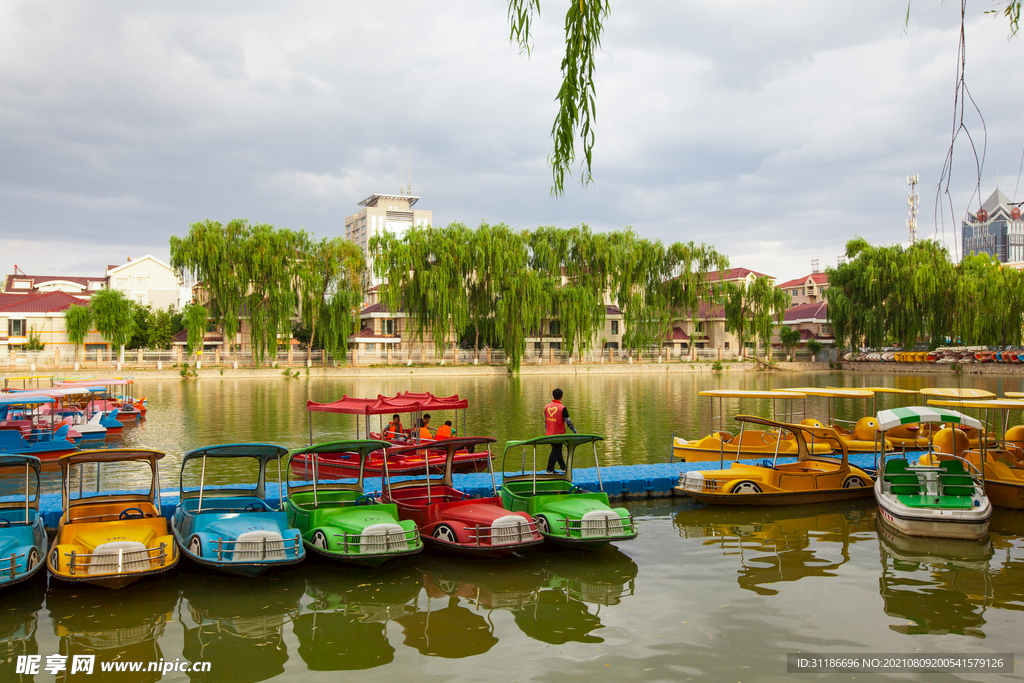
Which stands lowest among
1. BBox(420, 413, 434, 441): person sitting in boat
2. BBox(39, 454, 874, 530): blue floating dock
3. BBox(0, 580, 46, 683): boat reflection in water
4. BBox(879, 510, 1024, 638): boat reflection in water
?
BBox(879, 510, 1024, 638): boat reflection in water

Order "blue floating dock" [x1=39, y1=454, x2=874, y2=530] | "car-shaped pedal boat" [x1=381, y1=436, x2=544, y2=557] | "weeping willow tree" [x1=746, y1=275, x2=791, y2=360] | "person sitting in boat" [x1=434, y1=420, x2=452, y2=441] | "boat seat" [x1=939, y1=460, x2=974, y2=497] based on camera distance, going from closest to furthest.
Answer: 1. "car-shaped pedal boat" [x1=381, y1=436, x2=544, y2=557]
2. "boat seat" [x1=939, y1=460, x2=974, y2=497]
3. "blue floating dock" [x1=39, y1=454, x2=874, y2=530]
4. "person sitting in boat" [x1=434, y1=420, x2=452, y2=441]
5. "weeping willow tree" [x1=746, y1=275, x2=791, y2=360]

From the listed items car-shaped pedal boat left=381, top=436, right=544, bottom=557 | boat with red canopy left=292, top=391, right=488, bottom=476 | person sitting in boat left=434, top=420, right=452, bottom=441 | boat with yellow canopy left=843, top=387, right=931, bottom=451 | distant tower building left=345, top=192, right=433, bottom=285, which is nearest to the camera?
car-shaped pedal boat left=381, top=436, right=544, bottom=557

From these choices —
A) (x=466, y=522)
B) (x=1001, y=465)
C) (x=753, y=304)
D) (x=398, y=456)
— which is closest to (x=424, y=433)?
(x=398, y=456)

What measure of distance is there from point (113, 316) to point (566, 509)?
4590 centimetres

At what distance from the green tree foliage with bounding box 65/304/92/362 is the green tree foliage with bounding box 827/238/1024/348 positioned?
57422mm

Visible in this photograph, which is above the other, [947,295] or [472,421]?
[947,295]

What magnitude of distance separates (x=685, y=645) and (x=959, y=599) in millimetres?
3621

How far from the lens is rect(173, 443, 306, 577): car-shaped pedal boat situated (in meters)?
8.25

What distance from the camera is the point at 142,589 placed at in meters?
8.37

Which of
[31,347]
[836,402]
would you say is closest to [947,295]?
[836,402]

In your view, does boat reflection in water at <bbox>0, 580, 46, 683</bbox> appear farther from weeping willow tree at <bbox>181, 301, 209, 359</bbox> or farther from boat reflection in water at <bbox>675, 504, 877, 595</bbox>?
weeping willow tree at <bbox>181, 301, 209, 359</bbox>

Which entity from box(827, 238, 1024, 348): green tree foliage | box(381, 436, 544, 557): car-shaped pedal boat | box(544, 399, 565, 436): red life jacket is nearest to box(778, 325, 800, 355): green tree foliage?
box(827, 238, 1024, 348): green tree foliage

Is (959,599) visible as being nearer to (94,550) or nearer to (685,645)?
(685,645)

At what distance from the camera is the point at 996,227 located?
5582mm
